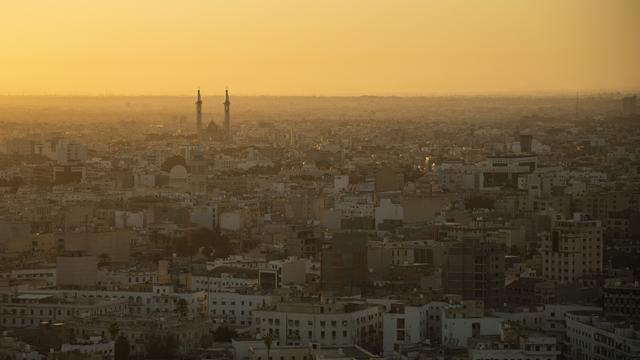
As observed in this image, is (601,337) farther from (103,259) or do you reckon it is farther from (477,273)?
(103,259)

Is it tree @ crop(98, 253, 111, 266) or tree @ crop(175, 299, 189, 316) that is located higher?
tree @ crop(175, 299, 189, 316)

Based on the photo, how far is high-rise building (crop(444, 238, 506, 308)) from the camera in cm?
1952

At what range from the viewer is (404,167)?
42688 millimetres

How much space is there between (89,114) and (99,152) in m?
38.1

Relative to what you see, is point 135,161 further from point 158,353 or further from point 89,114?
point 89,114

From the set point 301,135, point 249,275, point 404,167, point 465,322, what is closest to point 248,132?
point 301,135

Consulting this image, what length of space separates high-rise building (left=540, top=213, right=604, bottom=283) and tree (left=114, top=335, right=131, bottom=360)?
19.5 feet

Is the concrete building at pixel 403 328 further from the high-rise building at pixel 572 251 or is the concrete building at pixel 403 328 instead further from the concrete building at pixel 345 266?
the high-rise building at pixel 572 251

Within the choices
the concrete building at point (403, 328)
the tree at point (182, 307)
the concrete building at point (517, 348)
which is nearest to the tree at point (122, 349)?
the concrete building at point (403, 328)

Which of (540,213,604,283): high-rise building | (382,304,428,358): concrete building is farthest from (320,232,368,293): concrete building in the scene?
(382,304,428,358): concrete building

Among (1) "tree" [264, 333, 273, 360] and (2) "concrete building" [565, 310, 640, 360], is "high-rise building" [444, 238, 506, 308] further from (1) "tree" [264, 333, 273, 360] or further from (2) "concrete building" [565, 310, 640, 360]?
(1) "tree" [264, 333, 273, 360]

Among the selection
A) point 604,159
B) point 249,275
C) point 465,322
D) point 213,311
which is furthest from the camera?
point 604,159

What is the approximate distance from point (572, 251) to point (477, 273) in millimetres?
2271

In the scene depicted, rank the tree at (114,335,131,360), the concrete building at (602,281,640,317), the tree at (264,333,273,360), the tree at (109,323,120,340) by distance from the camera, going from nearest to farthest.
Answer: the tree at (264,333,273,360) → the tree at (114,335,131,360) → the tree at (109,323,120,340) → the concrete building at (602,281,640,317)
